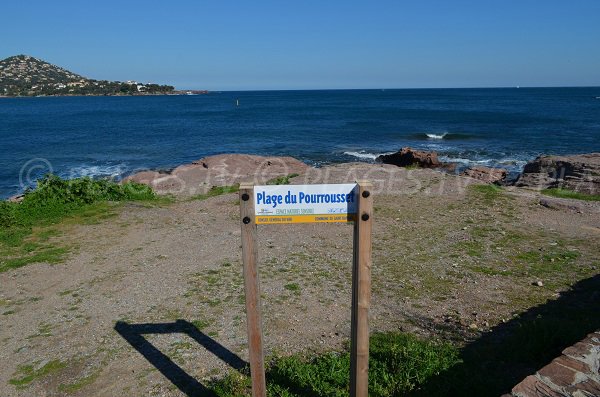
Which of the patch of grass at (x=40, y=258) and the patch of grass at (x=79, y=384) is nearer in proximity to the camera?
the patch of grass at (x=79, y=384)

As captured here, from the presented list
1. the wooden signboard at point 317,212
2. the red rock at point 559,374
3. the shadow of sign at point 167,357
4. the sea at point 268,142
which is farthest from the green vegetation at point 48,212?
the sea at point 268,142

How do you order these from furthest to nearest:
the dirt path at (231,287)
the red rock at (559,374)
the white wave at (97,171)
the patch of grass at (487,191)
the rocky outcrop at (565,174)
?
the white wave at (97,171), the rocky outcrop at (565,174), the patch of grass at (487,191), the dirt path at (231,287), the red rock at (559,374)

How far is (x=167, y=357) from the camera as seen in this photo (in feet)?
19.4

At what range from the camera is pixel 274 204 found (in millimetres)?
4082

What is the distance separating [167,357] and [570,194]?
50.1ft

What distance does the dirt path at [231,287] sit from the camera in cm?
592

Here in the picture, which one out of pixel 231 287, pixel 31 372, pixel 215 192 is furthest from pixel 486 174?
pixel 31 372

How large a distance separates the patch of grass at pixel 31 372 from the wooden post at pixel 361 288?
374 cm

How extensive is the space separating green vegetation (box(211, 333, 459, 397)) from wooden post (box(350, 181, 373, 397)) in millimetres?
610

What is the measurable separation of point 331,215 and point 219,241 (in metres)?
7.15

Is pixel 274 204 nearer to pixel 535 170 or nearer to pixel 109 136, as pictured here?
pixel 535 170

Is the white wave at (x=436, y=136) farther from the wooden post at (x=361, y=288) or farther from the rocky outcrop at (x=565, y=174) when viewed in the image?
the wooden post at (x=361, y=288)

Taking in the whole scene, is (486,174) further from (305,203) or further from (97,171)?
(97,171)

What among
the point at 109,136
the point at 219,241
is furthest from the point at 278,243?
the point at 109,136
